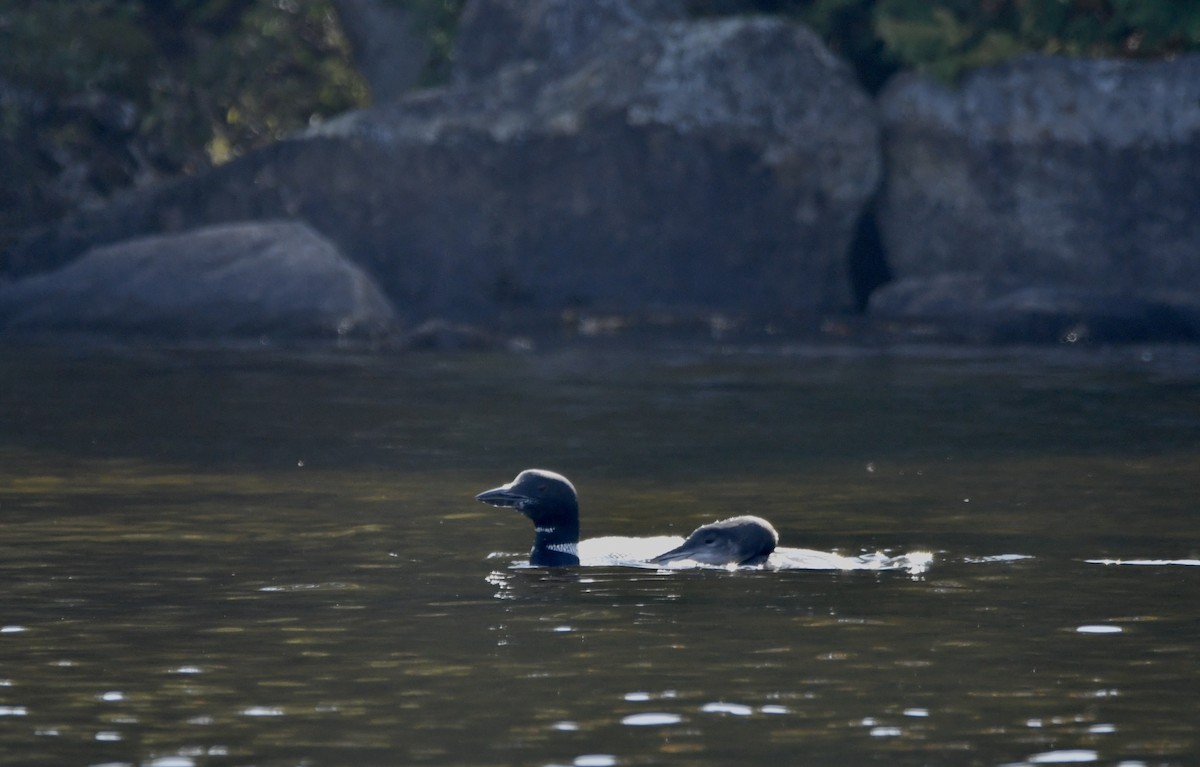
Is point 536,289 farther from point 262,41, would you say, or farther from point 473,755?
point 473,755

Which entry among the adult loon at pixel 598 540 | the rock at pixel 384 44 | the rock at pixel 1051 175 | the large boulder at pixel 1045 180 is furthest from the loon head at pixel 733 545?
the rock at pixel 384 44

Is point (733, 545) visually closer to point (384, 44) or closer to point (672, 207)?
point (672, 207)

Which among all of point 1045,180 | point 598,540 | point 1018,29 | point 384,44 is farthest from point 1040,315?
point 598,540

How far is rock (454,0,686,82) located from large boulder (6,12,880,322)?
2.96 feet

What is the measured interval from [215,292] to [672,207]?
512 cm

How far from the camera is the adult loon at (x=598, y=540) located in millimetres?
9969

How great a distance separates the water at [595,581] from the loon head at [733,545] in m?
0.16

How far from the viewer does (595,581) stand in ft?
32.2

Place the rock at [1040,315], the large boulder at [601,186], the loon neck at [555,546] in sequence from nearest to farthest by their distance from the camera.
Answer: the loon neck at [555,546]
the rock at [1040,315]
the large boulder at [601,186]

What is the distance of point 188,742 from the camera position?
6.69m

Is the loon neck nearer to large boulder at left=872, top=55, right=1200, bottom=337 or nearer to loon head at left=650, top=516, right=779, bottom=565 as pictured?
loon head at left=650, top=516, right=779, bottom=565

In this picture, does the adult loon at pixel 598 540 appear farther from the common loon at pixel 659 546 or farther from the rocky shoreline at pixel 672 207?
the rocky shoreline at pixel 672 207

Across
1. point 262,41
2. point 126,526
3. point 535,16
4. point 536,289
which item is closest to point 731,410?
point 126,526

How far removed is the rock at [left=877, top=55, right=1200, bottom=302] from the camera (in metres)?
23.7
